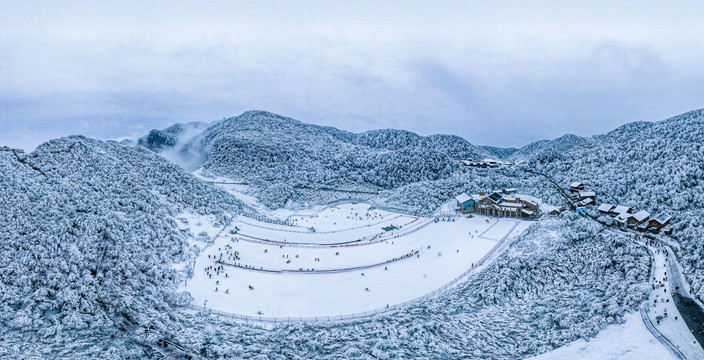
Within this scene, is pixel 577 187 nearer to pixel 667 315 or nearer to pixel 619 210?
pixel 619 210

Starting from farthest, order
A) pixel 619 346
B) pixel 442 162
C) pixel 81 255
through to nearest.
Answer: pixel 442 162 → pixel 81 255 → pixel 619 346

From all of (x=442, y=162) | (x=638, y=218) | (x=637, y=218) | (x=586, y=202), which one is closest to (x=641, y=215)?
(x=638, y=218)

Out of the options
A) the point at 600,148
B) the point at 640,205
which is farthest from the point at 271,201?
Result: the point at 600,148

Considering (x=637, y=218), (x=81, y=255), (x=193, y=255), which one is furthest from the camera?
(x=637, y=218)

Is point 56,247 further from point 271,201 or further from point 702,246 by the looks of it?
point 702,246

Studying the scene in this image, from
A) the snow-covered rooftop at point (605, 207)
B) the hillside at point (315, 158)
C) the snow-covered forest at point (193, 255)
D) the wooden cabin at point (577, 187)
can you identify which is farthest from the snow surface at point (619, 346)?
the hillside at point (315, 158)

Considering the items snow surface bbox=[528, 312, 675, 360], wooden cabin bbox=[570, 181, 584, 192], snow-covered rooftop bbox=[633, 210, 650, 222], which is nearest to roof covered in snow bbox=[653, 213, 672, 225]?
snow-covered rooftop bbox=[633, 210, 650, 222]

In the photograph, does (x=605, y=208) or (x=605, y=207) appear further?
(x=605, y=207)
